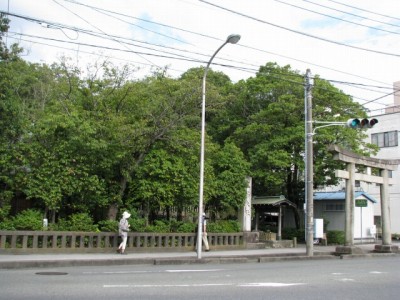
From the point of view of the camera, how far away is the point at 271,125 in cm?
2895

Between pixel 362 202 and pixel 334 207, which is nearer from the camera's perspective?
pixel 362 202

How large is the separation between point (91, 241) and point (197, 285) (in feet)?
31.7

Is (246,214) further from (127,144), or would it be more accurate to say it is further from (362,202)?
(127,144)

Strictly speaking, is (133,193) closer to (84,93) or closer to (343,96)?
(84,93)

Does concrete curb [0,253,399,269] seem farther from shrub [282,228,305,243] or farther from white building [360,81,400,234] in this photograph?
white building [360,81,400,234]

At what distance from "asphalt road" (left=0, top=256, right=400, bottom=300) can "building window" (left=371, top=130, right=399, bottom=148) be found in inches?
1300

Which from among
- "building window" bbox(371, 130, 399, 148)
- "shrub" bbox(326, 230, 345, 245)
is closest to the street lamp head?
"shrub" bbox(326, 230, 345, 245)

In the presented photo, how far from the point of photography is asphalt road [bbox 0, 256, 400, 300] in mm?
8832

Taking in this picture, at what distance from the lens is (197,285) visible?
1035cm

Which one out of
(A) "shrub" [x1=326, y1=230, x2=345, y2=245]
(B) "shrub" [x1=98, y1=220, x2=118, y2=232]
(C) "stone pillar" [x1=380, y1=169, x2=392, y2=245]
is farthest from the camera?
(A) "shrub" [x1=326, y1=230, x2=345, y2=245]

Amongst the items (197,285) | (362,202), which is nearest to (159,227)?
(197,285)

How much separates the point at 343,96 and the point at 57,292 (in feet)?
82.4

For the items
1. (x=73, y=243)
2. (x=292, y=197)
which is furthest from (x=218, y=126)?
(x=73, y=243)

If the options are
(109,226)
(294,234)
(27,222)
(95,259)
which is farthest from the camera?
(294,234)
